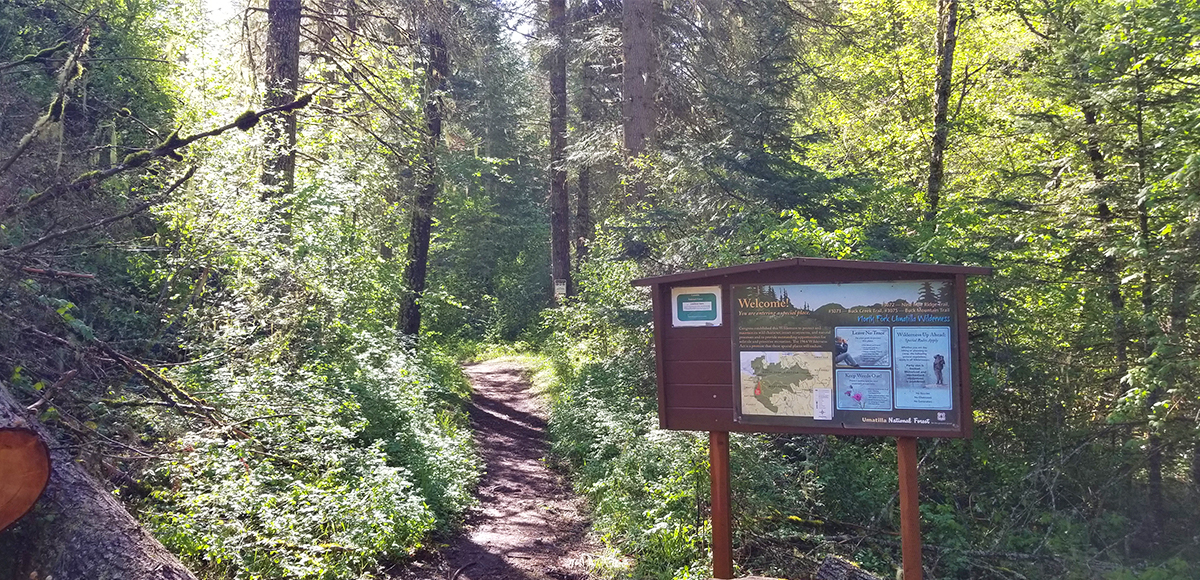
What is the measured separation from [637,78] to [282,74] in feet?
20.7

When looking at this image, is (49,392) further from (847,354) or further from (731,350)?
(847,354)

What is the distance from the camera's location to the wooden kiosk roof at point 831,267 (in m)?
4.60

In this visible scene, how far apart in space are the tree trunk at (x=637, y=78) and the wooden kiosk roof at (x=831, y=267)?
861 cm

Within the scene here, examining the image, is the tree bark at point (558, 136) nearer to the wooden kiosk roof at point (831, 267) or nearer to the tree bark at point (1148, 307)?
the tree bark at point (1148, 307)

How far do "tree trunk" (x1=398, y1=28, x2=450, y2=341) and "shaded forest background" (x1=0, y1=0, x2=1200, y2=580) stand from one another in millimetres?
1257

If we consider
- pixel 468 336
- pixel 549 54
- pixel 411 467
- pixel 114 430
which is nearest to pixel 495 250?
pixel 468 336

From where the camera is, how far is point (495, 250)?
28781mm

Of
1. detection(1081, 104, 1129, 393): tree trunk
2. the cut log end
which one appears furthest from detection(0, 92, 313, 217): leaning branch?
detection(1081, 104, 1129, 393): tree trunk

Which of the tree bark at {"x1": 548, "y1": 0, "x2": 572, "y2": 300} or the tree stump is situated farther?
the tree bark at {"x1": 548, "y1": 0, "x2": 572, "y2": 300}

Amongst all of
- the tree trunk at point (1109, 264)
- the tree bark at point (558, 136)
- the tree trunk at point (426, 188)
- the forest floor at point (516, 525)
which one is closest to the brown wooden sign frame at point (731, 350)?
the forest floor at point (516, 525)

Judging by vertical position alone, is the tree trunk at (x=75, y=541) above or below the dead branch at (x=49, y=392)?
below

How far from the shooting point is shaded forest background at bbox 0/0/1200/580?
6.07 meters

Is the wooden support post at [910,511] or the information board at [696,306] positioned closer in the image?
the wooden support post at [910,511]

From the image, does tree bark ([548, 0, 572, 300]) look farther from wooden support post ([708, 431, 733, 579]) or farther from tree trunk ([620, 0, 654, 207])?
wooden support post ([708, 431, 733, 579])
